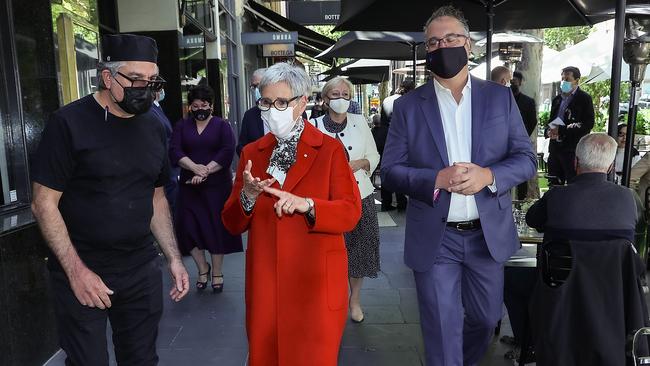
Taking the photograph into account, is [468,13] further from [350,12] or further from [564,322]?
[564,322]

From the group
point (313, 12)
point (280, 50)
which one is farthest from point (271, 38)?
point (313, 12)

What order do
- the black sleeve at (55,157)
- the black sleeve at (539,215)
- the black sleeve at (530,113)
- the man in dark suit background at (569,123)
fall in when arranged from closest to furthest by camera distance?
the black sleeve at (55,157)
the black sleeve at (539,215)
the black sleeve at (530,113)
the man in dark suit background at (569,123)

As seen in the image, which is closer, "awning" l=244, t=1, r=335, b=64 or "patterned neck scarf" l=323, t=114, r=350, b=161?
"patterned neck scarf" l=323, t=114, r=350, b=161

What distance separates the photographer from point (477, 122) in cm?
292

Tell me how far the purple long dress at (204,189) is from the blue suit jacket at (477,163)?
2595 mm

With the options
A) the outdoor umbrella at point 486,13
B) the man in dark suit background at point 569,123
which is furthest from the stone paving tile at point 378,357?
the man in dark suit background at point 569,123

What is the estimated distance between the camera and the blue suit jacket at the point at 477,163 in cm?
290

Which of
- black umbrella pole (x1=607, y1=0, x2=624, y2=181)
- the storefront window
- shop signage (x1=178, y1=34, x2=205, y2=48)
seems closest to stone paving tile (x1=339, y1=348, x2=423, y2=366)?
black umbrella pole (x1=607, y1=0, x2=624, y2=181)

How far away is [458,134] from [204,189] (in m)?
2.96

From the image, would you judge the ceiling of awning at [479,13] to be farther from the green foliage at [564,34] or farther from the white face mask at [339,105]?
the green foliage at [564,34]

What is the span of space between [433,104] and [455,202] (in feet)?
1.76

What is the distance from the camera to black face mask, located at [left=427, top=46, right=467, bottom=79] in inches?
115

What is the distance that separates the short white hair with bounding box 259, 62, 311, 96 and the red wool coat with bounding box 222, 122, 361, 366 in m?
0.21

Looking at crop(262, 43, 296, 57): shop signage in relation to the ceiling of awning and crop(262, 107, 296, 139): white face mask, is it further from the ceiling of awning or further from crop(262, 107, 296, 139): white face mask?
crop(262, 107, 296, 139): white face mask
